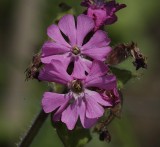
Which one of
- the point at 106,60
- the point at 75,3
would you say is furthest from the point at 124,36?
the point at 106,60

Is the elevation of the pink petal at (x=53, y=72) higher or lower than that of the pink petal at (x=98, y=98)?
higher

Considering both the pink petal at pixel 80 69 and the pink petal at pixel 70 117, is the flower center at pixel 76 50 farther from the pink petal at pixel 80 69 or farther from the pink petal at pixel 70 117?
the pink petal at pixel 70 117

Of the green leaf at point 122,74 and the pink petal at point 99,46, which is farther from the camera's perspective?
the green leaf at point 122,74

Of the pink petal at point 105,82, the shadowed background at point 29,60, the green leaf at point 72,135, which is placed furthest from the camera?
the shadowed background at point 29,60

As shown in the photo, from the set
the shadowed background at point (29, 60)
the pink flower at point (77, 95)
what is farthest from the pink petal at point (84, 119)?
the shadowed background at point (29, 60)

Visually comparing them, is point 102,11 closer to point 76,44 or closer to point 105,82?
point 76,44

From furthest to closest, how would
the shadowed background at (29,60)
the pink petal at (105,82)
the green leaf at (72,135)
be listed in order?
the shadowed background at (29,60)
the green leaf at (72,135)
the pink petal at (105,82)

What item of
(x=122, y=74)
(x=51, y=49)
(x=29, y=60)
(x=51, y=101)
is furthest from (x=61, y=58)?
(x=29, y=60)

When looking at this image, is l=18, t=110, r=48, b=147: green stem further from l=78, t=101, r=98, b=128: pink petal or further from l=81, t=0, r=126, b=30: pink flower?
l=81, t=0, r=126, b=30: pink flower
